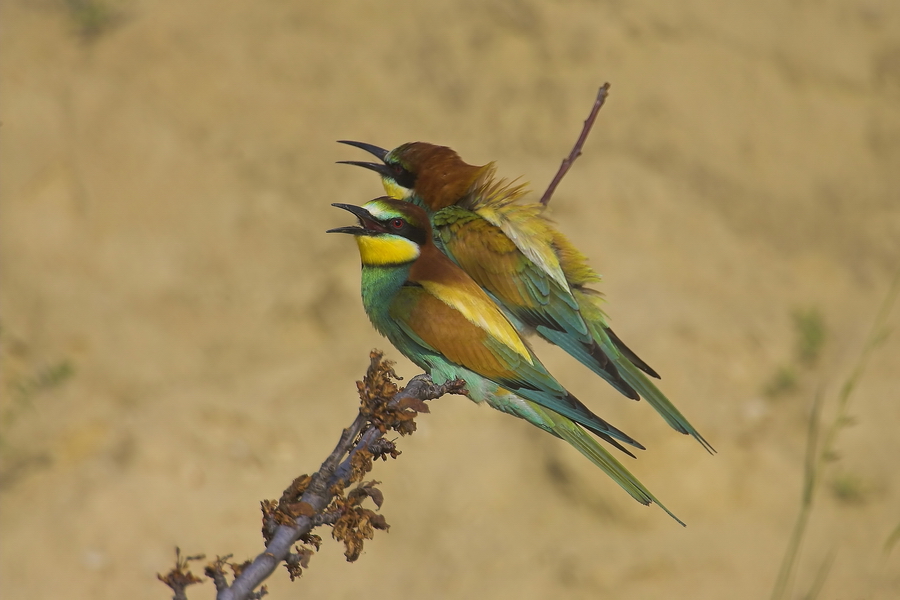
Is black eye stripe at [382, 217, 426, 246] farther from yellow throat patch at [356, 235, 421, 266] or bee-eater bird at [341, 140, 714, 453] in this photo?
bee-eater bird at [341, 140, 714, 453]

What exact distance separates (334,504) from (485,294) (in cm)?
97

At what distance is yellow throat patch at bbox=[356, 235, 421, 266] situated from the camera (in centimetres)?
183

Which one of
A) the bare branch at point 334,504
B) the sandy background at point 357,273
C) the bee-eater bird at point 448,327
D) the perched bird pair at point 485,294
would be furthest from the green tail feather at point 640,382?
the sandy background at point 357,273

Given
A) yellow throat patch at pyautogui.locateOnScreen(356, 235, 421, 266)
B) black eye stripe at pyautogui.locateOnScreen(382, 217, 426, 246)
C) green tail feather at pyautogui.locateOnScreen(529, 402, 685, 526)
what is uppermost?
black eye stripe at pyautogui.locateOnScreen(382, 217, 426, 246)

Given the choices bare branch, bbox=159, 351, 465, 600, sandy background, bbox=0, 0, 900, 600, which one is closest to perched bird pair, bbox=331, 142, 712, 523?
bare branch, bbox=159, 351, 465, 600

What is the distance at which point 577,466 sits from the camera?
3.89 m

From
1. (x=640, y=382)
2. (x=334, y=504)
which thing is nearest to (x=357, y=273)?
(x=640, y=382)

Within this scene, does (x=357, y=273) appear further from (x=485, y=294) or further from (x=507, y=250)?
(x=485, y=294)

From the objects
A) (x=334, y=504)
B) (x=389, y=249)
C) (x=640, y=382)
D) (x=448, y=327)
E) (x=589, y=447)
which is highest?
(x=640, y=382)

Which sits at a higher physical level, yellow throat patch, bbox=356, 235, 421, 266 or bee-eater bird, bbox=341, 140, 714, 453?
bee-eater bird, bbox=341, 140, 714, 453

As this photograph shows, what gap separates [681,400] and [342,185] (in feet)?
7.32

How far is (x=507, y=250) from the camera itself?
2172 mm

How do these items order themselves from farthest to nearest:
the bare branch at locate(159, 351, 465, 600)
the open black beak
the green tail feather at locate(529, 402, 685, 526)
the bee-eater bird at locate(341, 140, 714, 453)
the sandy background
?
the sandy background < the bee-eater bird at locate(341, 140, 714, 453) < the open black beak < the green tail feather at locate(529, 402, 685, 526) < the bare branch at locate(159, 351, 465, 600)

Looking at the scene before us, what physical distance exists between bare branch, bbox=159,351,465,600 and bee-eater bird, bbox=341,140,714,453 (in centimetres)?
108
